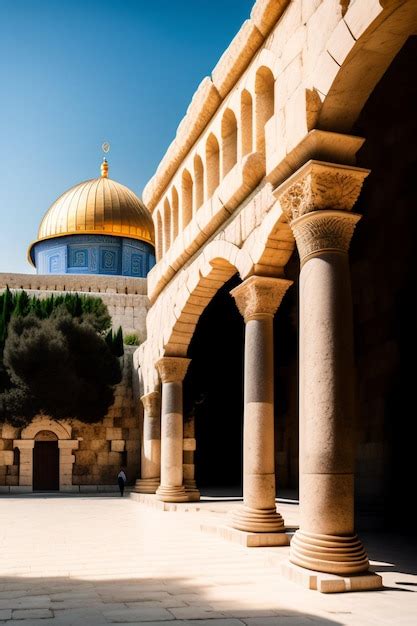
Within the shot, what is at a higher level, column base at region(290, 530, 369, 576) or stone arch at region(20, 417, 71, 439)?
stone arch at region(20, 417, 71, 439)

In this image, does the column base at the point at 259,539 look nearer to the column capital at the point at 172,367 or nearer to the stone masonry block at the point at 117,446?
the column capital at the point at 172,367

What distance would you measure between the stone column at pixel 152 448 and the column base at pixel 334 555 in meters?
11.1

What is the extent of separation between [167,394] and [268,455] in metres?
5.91

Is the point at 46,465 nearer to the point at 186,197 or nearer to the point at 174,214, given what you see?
the point at 174,214

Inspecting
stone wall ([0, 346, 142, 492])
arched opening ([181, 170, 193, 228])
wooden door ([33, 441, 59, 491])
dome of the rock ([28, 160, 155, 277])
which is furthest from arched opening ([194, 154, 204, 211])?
dome of the rock ([28, 160, 155, 277])

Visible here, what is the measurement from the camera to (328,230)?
6.62 meters

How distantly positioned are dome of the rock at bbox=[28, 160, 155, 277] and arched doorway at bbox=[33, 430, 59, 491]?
12266 mm

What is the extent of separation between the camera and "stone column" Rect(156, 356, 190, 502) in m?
14.5

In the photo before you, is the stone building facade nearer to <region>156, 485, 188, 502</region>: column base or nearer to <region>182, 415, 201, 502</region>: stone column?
<region>156, 485, 188, 502</region>: column base

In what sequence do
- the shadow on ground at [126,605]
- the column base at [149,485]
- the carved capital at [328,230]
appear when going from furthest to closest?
the column base at [149,485]
the carved capital at [328,230]
the shadow on ground at [126,605]

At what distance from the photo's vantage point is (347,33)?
6129 mm

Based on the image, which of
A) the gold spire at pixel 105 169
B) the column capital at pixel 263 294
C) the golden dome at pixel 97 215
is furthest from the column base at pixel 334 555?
the gold spire at pixel 105 169

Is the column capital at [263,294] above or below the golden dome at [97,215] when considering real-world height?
below

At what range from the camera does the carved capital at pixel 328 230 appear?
6590 millimetres
